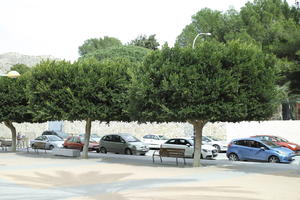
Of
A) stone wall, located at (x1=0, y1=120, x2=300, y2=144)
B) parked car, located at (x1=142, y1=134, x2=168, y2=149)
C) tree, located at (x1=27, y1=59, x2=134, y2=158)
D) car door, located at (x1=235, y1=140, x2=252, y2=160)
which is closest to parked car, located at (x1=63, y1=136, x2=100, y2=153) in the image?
stone wall, located at (x1=0, y1=120, x2=300, y2=144)

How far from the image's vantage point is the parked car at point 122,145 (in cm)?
2759

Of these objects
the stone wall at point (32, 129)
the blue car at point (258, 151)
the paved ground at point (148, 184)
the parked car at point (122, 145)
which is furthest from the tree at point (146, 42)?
the paved ground at point (148, 184)

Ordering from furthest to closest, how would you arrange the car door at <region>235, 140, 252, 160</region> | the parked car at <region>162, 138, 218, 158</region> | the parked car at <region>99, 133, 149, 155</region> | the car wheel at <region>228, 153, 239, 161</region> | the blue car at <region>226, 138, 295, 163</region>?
the parked car at <region>99, 133, 149, 155</region>
the parked car at <region>162, 138, 218, 158</region>
the car wheel at <region>228, 153, 239, 161</region>
the car door at <region>235, 140, 252, 160</region>
the blue car at <region>226, 138, 295, 163</region>

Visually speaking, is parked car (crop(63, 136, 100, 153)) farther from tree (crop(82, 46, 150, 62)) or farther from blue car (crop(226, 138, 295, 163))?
tree (crop(82, 46, 150, 62))

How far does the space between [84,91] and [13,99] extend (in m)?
8.46

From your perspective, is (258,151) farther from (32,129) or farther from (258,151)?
(32,129)

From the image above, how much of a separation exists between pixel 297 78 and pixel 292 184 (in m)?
22.5

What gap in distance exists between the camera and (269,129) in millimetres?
32219

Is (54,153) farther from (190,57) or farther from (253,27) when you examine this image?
(253,27)

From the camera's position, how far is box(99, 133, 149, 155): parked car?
90.5 feet

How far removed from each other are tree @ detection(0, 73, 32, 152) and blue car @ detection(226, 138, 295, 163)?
14627mm

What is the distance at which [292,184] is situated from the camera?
Answer: 12.8m

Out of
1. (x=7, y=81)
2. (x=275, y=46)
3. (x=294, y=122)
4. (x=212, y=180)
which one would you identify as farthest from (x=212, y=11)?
(x=212, y=180)

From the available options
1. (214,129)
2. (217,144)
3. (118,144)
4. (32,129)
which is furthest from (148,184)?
(32,129)
